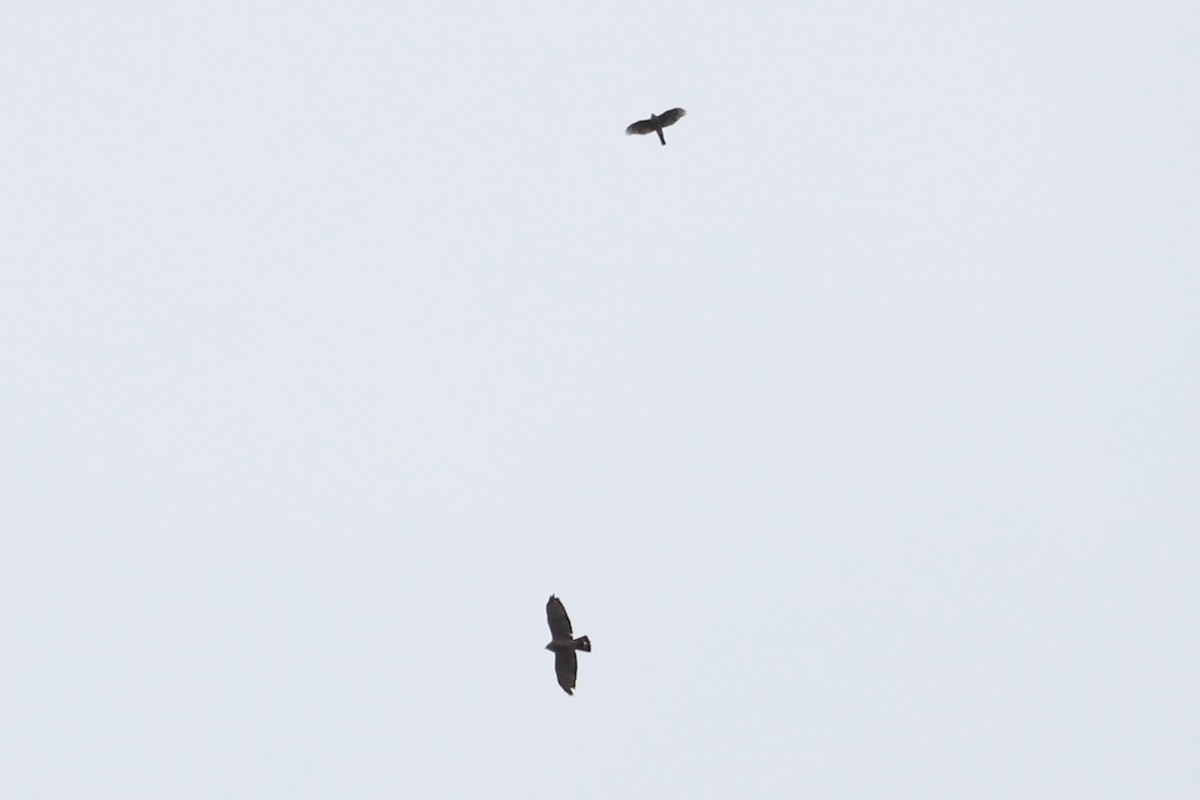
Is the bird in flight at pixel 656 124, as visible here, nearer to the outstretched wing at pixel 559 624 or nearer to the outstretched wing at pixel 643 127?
the outstretched wing at pixel 643 127

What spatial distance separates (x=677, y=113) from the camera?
36594 mm

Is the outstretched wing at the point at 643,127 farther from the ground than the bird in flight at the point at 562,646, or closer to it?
farther from the ground

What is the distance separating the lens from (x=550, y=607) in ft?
119

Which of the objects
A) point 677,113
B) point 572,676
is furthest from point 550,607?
point 677,113

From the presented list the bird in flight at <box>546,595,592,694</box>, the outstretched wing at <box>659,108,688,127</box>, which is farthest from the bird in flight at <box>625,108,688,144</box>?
the bird in flight at <box>546,595,592,694</box>

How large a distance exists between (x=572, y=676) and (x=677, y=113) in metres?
17.7

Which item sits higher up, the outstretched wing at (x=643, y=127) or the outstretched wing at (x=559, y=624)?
the outstretched wing at (x=643, y=127)

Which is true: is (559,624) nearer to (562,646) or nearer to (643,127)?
(562,646)

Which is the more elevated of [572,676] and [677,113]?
[677,113]

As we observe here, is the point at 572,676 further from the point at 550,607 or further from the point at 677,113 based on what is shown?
the point at 677,113

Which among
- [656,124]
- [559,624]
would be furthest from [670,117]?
[559,624]

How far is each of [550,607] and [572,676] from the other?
221cm

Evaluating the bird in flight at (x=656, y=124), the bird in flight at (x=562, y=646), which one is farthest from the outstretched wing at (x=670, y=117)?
the bird in flight at (x=562, y=646)

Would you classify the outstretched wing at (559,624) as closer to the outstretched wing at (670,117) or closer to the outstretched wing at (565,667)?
the outstretched wing at (565,667)
